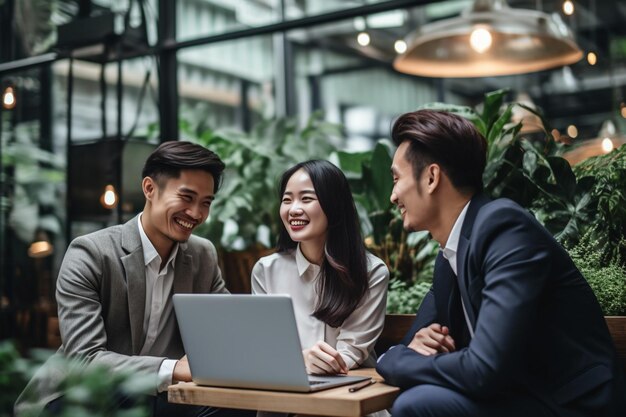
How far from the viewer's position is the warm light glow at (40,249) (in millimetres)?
5609

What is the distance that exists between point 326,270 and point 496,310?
3.04ft

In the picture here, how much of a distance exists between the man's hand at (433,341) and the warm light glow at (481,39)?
2313 mm

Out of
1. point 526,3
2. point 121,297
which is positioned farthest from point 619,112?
→ point 121,297

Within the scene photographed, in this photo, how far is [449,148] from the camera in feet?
7.60

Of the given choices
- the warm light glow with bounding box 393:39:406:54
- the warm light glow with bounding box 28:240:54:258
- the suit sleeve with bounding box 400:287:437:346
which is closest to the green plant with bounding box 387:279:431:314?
the suit sleeve with bounding box 400:287:437:346

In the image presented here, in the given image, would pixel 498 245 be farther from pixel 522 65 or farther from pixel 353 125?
pixel 353 125

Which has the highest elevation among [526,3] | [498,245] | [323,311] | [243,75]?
[526,3]

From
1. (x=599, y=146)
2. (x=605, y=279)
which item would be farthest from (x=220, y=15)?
(x=605, y=279)

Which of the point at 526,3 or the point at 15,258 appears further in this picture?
the point at 526,3

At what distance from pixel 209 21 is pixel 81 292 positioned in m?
4.84

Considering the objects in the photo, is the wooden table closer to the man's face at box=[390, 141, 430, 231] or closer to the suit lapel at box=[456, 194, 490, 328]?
the suit lapel at box=[456, 194, 490, 328]

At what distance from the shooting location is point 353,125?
7688mm

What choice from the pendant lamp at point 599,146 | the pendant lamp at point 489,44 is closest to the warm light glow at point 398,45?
the pendant lamp at point 599,146

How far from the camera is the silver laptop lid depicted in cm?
204
